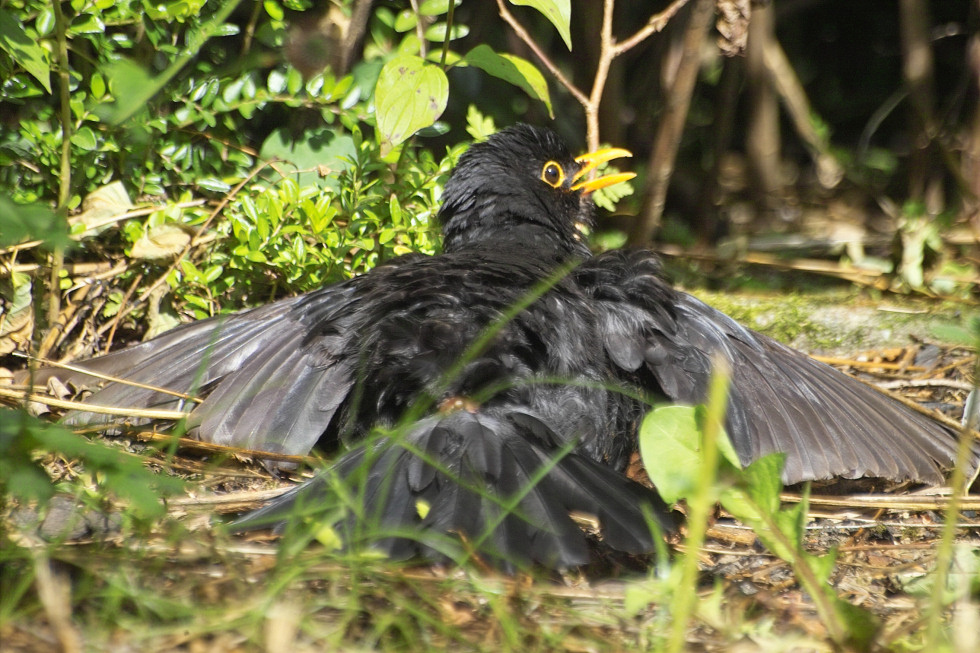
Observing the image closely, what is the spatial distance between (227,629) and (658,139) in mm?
3689

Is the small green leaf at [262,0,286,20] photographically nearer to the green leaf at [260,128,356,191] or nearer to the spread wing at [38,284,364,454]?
the green leaf at [260,128,356,191]

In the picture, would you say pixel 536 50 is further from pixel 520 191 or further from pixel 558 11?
pixel 558 11

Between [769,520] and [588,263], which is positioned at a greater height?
[588,263]

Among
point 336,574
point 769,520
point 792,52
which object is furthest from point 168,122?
point 792,52

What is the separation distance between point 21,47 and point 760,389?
265cm

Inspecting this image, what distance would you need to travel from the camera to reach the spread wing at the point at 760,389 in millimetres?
3098

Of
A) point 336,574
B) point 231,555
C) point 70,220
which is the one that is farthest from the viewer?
point 70,220

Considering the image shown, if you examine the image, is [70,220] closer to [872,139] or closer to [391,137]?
[391,137]

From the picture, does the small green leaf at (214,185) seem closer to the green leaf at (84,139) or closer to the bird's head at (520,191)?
the green leaf at (84,139)

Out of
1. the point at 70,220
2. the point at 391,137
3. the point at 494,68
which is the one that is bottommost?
the point at 70,220

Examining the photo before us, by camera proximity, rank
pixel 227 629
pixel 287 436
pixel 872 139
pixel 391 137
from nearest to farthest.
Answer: pixel 227 629
pixel 287 436
pixel 391 137
pixel 872 139

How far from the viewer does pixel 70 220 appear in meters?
3.81

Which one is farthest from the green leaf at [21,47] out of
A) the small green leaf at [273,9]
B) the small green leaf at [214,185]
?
the small green leaf at [273,9]

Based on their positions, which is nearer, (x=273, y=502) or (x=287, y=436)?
(x=273, y=502)
